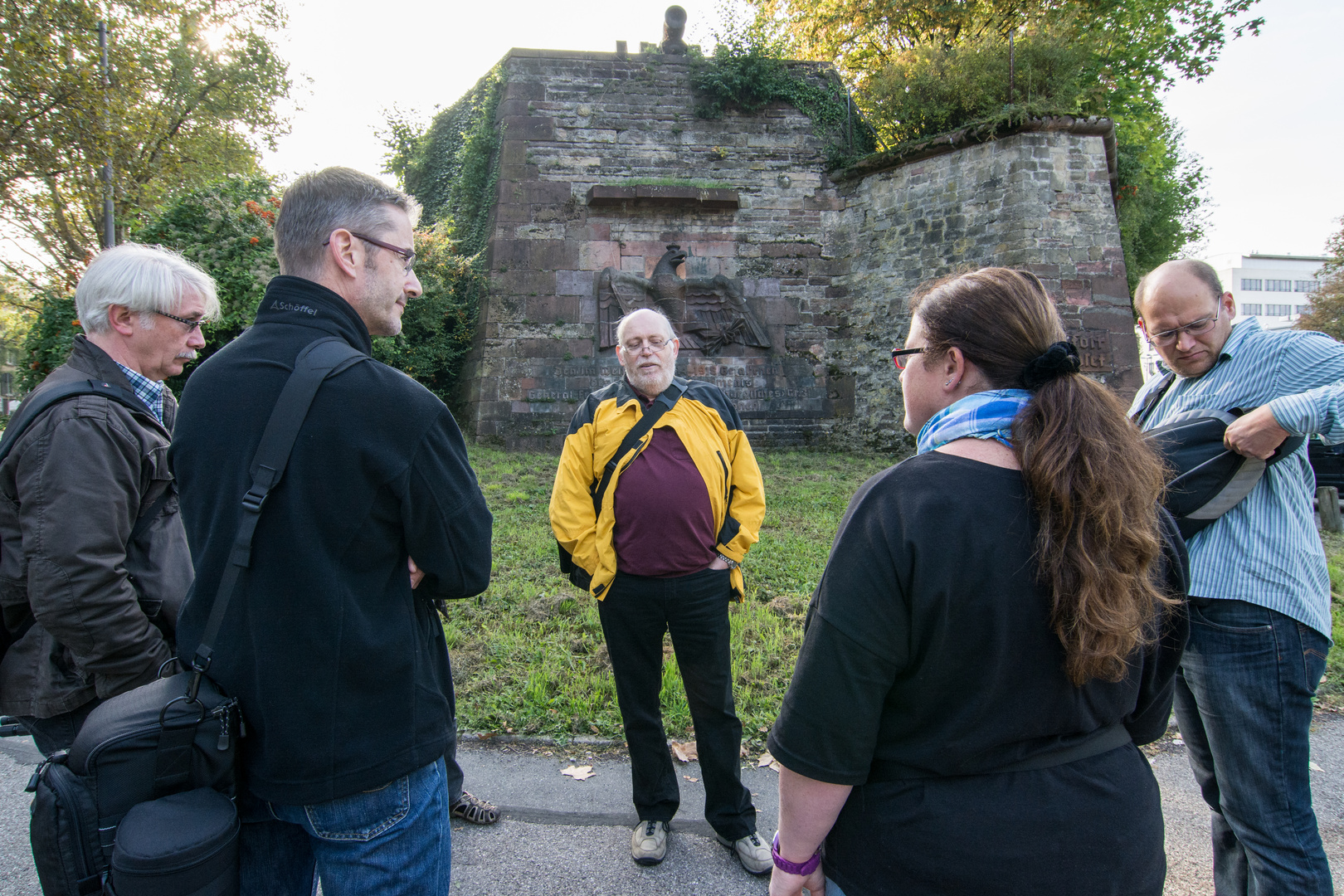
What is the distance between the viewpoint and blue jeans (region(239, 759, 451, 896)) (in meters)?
1.46

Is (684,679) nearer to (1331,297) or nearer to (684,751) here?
(684,751)

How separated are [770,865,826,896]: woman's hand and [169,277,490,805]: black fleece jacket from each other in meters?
0.72

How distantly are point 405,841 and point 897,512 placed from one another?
1.15 metres

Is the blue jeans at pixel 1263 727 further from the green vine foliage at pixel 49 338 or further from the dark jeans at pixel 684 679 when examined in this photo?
the green vine foliage at pixel 49 338

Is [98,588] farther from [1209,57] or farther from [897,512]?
[1209,57]

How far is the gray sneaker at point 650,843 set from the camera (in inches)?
111

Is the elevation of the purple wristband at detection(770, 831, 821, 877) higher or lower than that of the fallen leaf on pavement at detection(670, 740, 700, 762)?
higher

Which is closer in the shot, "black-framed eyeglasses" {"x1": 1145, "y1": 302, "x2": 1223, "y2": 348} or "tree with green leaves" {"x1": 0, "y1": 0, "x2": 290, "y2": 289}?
"black-framed eyeglasses" {"x1": 1145, "y1": 302, "x2": 1223, "y2": 348}

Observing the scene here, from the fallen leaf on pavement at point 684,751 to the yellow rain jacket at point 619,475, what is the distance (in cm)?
114

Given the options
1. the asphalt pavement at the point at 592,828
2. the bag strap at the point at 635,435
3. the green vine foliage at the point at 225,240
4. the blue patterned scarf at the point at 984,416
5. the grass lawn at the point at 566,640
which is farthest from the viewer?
the green vine foliage at the point at 225,240

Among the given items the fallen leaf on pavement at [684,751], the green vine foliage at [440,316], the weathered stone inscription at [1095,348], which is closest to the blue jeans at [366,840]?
the fallen leaf on pavement at [684,751]

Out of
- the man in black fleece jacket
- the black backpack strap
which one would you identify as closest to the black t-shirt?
the man in black fleece jacket

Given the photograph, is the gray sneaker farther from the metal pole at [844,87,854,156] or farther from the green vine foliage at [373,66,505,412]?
the metal pole at [844,87,854,156]

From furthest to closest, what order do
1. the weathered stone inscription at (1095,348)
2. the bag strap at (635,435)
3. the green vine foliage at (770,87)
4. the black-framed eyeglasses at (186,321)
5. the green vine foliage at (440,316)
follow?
1. the green vine foliage at (770,87)
2. the green vine foliage at (440,316)
3. the weathered stone inscription at (1095,348)
4. the bag strap at (635,435)
5. the black-framed eyeglasses at (186,321)
